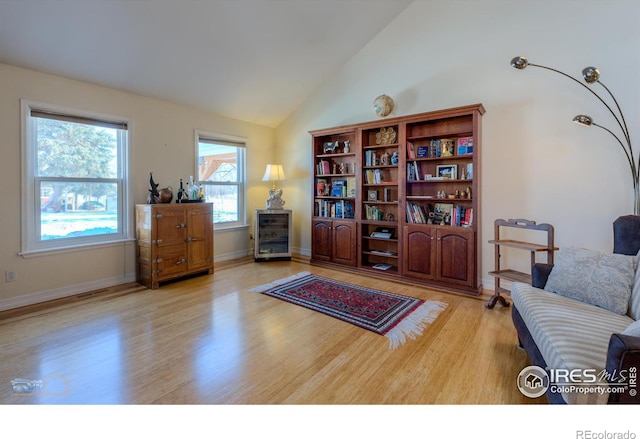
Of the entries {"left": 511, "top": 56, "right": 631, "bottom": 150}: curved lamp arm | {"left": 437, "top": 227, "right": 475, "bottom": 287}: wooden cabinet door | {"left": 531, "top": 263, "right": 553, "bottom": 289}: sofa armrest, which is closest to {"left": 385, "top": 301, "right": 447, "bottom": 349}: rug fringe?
{"left": 437, "top": 227, "right": 475, "bottom": 287}: wooden cabinet door

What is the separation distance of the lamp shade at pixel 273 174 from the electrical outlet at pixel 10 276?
10.8 ft

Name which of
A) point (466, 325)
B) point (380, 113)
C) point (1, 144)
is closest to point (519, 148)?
point (380, 113)

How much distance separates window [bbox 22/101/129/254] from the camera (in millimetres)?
3100

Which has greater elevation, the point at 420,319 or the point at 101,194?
the point at 101,194

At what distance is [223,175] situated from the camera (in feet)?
16.5

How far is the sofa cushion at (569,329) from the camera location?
1.33 metres

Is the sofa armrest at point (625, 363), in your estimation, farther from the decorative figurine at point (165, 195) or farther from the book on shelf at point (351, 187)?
the decorative figurine at point (165, 195)

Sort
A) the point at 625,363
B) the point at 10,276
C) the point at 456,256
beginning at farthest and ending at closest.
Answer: the point at 456,256 < the point at 10,276 < the point at 625,363

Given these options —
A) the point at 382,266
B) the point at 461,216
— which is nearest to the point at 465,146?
the point at 461,216

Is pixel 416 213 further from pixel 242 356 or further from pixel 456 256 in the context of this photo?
pixel 242 356

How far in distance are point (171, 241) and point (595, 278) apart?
163 inches

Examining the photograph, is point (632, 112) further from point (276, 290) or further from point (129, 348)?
point (129, 348)

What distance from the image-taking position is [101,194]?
365 cm
